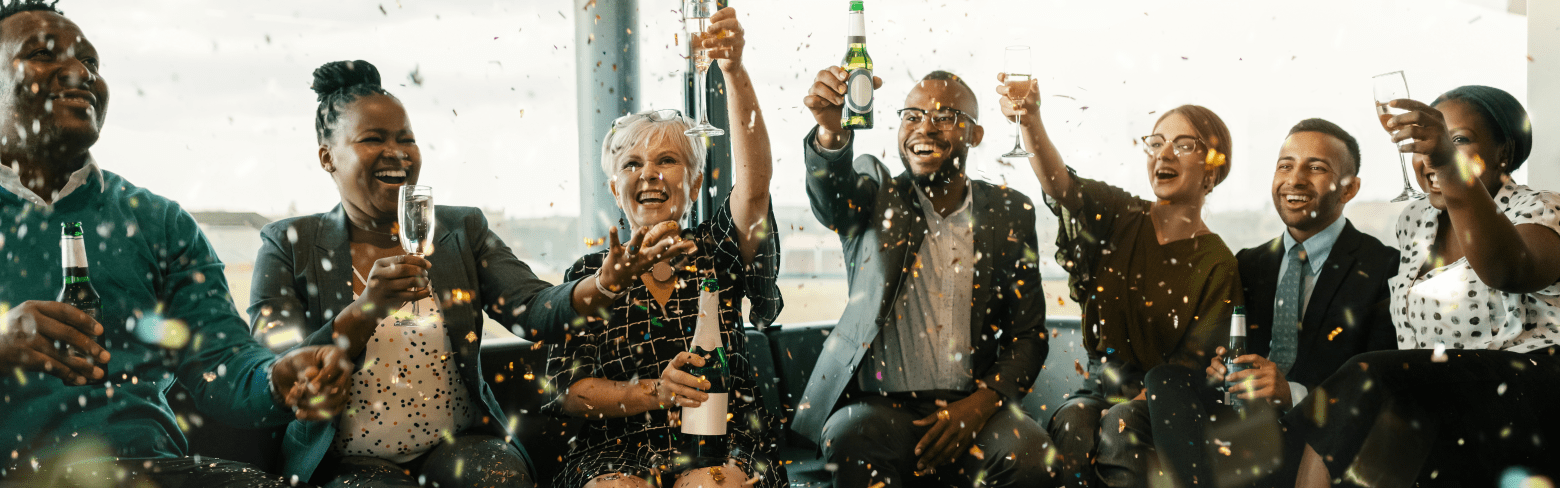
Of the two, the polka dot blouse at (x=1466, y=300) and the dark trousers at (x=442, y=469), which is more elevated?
the polka dot blouse at (x=1466, y=300)

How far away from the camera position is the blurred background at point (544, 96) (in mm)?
1857

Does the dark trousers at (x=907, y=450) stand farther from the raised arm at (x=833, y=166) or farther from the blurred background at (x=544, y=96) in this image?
the raised arm at (x=833, y=166)

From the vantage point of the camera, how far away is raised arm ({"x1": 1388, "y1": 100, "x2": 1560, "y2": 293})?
1637mm

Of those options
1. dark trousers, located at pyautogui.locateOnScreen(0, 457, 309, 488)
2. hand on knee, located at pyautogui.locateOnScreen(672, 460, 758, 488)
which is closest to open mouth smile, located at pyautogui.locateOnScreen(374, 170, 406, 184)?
dark trousers, located at pyautogui.locateOnScreen(0, 457, 309, 488)

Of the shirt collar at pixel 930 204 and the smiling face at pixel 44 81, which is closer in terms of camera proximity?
the smiling face at pixel 44 81

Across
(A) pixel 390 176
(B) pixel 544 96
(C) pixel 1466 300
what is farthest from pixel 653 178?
(C) pixel 1466 300

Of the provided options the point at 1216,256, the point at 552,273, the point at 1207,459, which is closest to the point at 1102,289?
the point at 1216,256

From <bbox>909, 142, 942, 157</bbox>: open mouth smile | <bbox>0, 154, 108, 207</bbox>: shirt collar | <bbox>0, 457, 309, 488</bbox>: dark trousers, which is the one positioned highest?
<bbox>909, 142, 942, 157</bbox>: open mouth smile

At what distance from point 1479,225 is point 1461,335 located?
1.06 ft

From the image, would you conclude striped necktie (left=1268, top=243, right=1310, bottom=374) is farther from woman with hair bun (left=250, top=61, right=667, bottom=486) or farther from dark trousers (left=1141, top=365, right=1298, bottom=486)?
woman with hair bun (left=250, top=61, right=667, bottom=486)

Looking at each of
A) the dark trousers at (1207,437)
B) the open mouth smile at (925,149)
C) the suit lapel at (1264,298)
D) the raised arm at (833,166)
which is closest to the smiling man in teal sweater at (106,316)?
the raised arm at (833,166)

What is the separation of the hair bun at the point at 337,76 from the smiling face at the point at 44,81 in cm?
36

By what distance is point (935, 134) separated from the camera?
2.20 m

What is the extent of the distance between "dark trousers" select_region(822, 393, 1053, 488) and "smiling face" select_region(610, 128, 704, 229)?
0.64 m
